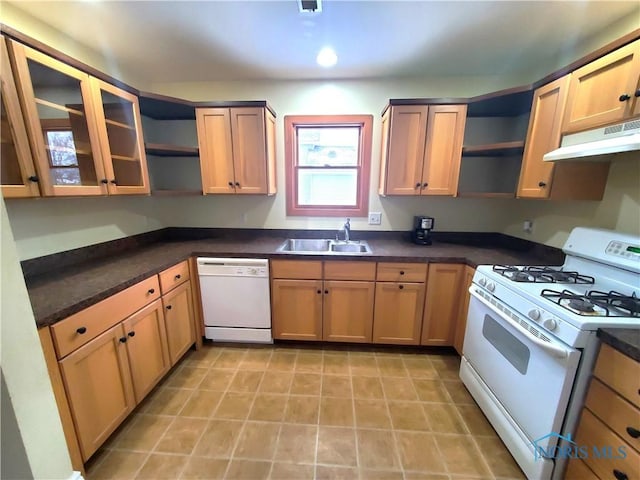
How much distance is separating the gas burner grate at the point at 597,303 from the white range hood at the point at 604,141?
70 cm

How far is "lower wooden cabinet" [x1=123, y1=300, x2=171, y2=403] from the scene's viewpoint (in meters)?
1.55

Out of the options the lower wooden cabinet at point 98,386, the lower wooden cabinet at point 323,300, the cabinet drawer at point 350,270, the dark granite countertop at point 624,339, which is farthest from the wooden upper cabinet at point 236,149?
the dark granite countertop at point 624,339

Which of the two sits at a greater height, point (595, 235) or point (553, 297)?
point (595, 235)

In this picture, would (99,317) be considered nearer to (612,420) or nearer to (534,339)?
(534,339)

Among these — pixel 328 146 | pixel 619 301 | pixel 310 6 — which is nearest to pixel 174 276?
pixel 328 146

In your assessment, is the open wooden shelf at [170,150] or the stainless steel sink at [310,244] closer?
the open wooden shelf at [170,150]

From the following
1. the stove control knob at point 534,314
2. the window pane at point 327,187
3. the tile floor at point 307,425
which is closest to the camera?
the stove control knob at point 534,314

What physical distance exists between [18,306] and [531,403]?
2271 mm

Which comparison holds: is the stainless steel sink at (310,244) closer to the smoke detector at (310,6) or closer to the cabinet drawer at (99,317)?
the cabinet drawer at (99,317)

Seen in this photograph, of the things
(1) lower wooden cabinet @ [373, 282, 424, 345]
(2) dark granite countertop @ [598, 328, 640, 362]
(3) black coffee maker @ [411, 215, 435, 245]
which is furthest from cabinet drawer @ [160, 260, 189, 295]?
(2) dark granite countertop @ [598, 328, 640, 362]

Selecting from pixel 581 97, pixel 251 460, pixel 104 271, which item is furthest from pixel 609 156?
pixel 104 271

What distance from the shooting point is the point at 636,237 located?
1.32 metres

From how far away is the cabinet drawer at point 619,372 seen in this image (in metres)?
0.91

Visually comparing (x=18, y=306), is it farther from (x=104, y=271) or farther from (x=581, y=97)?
(x=581, y=97)
